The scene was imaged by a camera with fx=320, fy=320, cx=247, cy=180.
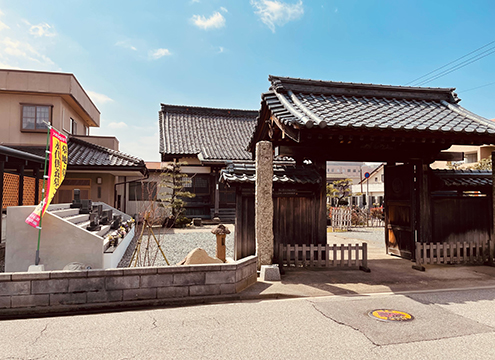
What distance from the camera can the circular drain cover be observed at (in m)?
4.70

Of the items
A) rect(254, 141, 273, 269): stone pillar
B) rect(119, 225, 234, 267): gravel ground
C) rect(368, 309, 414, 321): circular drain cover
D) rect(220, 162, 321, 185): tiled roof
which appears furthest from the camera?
rect(119, 225, 234, 267): gravel ground

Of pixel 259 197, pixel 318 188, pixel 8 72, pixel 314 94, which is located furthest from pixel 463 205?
pixel 8 72

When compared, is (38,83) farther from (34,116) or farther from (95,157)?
(95,157)

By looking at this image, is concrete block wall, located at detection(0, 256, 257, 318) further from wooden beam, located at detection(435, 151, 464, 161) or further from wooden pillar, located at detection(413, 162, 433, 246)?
wooden beam, located at detection(435, 151, 464, 161)

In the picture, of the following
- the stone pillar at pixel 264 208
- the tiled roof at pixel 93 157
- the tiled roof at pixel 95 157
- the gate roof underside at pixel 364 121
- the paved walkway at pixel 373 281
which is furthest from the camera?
the tiled roof at pixel 95 157

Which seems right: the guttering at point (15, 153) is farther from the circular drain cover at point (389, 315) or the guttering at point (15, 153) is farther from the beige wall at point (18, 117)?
the circular drain cover at point (389, 315)

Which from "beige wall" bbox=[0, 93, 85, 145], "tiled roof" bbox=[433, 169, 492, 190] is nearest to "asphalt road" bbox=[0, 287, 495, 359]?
"tiled roof" bbox=[433, 169, 492, 190]

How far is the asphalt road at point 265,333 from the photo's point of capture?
3617 mm

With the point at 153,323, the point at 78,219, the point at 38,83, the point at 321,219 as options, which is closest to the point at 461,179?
the point at 321,219

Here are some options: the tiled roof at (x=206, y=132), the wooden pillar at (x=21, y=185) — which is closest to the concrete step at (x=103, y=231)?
the wooden pillar at (x=21, y=185)

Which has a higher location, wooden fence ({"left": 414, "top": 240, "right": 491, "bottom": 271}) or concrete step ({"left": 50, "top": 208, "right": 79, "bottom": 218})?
concrete step ({"left": 50, "top": 208, "right": 79, "bottom": 218})

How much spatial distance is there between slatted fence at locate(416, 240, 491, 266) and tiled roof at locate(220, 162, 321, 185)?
319 cm

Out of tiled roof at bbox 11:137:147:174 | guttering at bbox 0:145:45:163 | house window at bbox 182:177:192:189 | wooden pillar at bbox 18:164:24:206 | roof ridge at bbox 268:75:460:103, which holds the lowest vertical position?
wooden pillar at bbox 18:164:24:206

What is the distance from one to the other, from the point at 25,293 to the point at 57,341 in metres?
1.50
